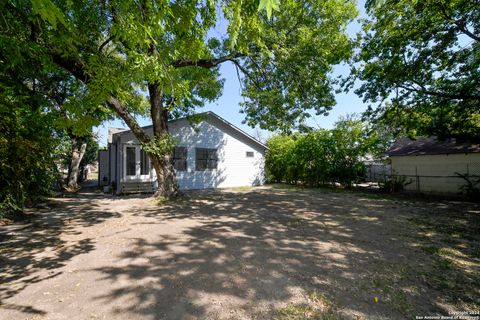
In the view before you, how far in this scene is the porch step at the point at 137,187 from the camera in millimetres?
11750

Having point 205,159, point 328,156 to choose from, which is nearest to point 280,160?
point 328,156

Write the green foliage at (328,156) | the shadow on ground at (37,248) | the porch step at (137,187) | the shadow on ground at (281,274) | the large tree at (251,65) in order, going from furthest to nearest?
1. the green foliage at (328,156)
2. the porch step at (137,187)
3. the large tree at (251,65)
4. the shadow on ground at (37,248)
5. the shadow on ground at (281,274)

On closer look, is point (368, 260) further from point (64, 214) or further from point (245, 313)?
point (64, 214)

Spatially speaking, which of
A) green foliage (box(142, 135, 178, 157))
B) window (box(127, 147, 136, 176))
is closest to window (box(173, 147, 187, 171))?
window (box(127, 147, 136, 176))

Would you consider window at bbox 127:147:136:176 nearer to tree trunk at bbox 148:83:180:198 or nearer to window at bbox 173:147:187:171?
window at bbox 173:147:187:171

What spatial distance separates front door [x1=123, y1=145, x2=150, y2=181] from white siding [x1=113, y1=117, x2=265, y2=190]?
29 cm

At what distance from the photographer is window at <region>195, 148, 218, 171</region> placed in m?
14.4

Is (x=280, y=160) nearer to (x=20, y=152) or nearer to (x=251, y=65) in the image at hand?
(x=251, y=65)

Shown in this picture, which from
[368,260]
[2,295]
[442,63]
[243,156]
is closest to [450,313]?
[368,260]

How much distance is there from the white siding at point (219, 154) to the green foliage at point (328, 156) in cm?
236

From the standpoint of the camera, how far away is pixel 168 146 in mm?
9438

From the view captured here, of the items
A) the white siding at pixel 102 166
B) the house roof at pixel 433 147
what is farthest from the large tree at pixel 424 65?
the white siding at pixel 102 166

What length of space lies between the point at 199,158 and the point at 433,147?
14.2 meters

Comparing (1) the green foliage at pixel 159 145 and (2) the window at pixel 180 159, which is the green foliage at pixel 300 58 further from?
(2) the window at pixel 180 159
